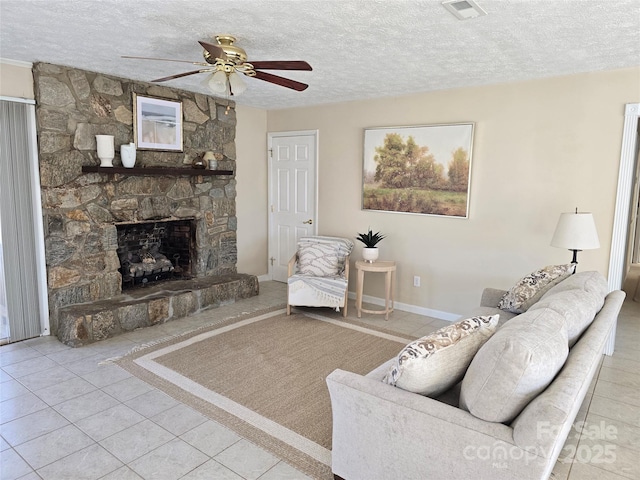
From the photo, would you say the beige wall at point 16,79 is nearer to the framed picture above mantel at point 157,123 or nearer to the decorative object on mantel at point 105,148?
the decorative object on mantel at point 105,148

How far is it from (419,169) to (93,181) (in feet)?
10.6

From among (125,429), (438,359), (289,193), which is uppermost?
(289,193)

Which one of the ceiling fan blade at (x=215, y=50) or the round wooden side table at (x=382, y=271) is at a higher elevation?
the ceiling fan blade at (x=215, y=50)

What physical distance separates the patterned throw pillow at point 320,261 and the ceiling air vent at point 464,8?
2.90 meters

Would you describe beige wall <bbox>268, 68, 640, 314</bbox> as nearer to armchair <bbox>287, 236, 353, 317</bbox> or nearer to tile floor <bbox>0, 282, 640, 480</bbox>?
armchair <bbox>287, 236, 353, 317</bbox>

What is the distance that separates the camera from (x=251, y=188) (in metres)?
5.77

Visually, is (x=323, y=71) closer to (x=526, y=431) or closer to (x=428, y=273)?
(x=428, y=273)

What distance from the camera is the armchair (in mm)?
4516

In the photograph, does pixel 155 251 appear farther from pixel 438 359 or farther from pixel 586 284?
pixel 586 284

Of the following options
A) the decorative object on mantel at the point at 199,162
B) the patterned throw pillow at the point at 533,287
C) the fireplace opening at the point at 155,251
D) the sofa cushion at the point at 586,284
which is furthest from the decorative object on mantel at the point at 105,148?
the sofa cushion at the point at 586,284

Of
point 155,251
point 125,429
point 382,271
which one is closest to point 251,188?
point 155,251

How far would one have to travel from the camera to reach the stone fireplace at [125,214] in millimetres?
3820

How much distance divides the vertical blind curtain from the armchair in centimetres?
236

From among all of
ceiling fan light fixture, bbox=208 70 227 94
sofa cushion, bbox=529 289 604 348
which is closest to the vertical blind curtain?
ceiling fan light fixture, bbox=208 70 227 94
